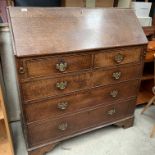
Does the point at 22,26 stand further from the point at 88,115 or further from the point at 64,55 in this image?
the point at 88,115

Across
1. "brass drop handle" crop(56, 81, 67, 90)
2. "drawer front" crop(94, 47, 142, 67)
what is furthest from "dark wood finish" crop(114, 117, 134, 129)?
"brass drop handle" crop(56, 81, 67, 90)

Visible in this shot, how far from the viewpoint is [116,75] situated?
5.12ft

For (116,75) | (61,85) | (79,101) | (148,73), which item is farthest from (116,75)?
(148,73)

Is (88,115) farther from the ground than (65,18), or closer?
closer

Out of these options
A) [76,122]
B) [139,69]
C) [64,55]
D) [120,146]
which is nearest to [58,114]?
[76,122]

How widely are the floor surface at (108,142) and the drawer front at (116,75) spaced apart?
606 millimetres

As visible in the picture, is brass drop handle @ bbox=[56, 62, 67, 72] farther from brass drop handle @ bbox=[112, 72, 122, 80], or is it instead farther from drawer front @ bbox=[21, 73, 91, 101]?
brass drop handle @ bbox=[112, 72, 122, 80]

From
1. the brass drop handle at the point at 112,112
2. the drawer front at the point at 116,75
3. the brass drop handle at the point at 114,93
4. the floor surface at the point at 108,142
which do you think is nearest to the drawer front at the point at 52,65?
the drawer front at the point at 116,75

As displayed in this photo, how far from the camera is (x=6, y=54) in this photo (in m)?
1.67

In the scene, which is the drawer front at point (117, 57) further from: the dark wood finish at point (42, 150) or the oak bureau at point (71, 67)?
the dark wood finish at point (42, 150)

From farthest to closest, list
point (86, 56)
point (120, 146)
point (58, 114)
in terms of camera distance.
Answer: point (120, 146) → point (58, 114) → point (86, 56)

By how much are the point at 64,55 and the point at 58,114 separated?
503 mm

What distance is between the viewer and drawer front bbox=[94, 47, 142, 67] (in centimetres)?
141

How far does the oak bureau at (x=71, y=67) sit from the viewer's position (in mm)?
1224
